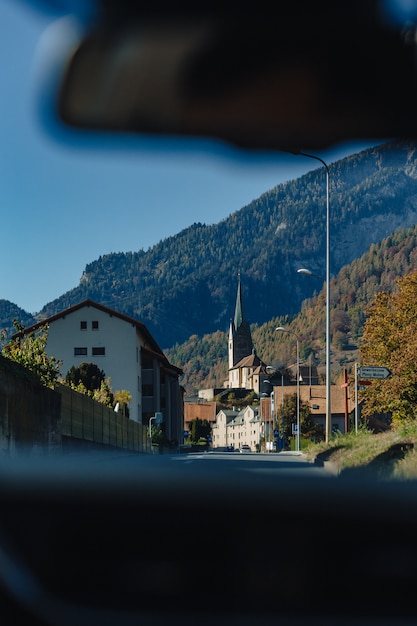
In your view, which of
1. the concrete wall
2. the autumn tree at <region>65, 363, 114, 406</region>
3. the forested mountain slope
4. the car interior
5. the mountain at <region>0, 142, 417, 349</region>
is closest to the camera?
the car interior

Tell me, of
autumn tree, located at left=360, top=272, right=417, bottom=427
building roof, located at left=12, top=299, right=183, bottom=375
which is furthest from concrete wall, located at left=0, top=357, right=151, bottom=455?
autumn tree, located at left=360, top=272, right=417, bottom=427

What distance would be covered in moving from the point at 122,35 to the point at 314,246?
1.53 m

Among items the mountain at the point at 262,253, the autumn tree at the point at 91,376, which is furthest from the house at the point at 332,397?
the mountain at the point at 262,253

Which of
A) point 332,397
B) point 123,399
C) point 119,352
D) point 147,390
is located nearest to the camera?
point 119,352

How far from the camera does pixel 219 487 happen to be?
412cm

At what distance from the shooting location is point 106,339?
476cm

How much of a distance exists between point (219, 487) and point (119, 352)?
1.16 meters

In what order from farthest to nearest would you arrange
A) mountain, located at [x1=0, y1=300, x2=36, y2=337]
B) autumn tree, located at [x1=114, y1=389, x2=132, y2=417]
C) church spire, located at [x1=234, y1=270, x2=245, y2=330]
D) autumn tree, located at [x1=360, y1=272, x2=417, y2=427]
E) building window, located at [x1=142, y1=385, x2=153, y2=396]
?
Result: autumn tree, located at [x1=360, y1=272, x2=417, y2=427] < autumn tree, located at [x1=114, y1=389, x2=132, y2=417] < building window, located at [x1=142, y1=385, x2=153, y2=396] < church spire, located at [x1=234, y1=270, x2=245, y2=330] < mountain, located at [x1=0, y1=300, x2=36, y2=337]

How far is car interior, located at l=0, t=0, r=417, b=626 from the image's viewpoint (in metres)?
2.61

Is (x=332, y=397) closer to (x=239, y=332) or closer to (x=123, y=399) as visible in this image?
(x=123, y=399)

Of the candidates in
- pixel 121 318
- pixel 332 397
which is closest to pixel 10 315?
pixel 121 318

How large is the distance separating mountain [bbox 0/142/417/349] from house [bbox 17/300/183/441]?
134 mm

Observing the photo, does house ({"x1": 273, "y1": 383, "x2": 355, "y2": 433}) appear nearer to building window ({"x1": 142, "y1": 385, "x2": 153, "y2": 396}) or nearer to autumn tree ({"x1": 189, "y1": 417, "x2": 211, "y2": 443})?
autumn tree ({"x1": 189, "y1": 417, "x2": 211, "y2": 443})

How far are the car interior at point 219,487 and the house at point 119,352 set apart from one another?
0.54 metres
